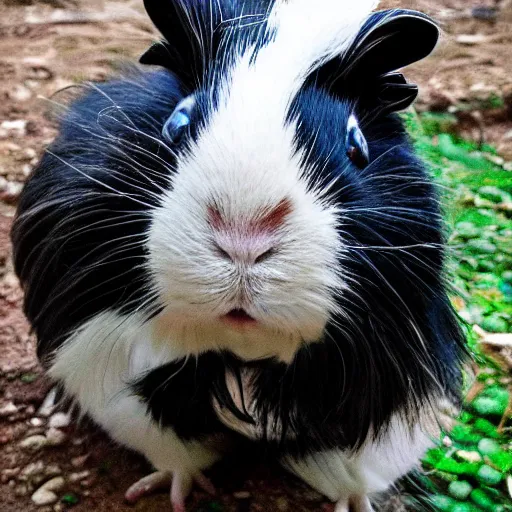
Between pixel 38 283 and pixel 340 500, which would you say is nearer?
pixel 38 283

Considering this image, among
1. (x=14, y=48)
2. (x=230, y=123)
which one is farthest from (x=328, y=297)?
(x=14, y=48)

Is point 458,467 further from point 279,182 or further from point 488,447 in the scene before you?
point 279,182

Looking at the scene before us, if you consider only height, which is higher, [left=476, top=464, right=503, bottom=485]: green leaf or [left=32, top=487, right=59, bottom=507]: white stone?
[left=476, top=464, right=503, bottom=485]: green leaf

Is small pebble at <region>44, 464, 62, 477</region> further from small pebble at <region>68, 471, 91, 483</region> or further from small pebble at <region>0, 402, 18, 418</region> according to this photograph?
small pebble at <region>0, 402, 18, 418</region>

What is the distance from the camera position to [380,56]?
3.13ft

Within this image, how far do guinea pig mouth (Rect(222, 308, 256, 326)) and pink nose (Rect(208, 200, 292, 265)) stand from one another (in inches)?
3.2

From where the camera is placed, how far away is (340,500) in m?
1.38

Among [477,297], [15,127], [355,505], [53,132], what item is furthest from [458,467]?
[15,127]

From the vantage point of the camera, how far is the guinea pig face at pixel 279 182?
2.61 feet

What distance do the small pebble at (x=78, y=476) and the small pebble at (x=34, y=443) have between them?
0.10 m

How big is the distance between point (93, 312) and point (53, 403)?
0.62 metres

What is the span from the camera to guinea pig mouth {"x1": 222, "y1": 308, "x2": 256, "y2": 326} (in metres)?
0.85

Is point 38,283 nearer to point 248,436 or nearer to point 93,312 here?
point 93,312

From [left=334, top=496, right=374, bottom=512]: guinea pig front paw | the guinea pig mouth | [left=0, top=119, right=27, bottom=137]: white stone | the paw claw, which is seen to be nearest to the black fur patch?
the guinea pig mouth
